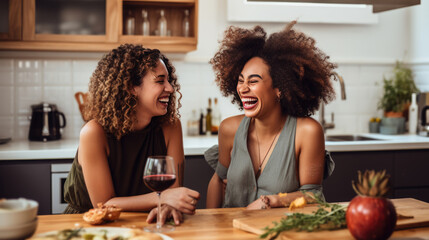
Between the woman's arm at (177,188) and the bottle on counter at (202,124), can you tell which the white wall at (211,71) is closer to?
the bottle on counter at (202,124)

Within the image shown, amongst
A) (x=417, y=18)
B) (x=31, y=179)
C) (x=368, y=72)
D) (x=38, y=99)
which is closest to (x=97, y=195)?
(x=31, y=179)

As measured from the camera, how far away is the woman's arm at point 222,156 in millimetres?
2207

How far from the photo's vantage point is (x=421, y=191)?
3.31 meters

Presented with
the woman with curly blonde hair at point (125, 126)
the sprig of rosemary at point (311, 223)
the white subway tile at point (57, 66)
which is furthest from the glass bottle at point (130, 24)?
the sprig of rosemary at point (311, 223)

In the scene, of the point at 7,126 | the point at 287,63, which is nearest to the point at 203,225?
the point at 287,63

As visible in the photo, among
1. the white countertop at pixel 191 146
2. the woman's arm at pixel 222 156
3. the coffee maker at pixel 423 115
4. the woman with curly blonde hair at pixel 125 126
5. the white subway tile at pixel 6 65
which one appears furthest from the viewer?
the coffee maker at pixel 423 115

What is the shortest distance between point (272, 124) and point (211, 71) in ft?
5.17

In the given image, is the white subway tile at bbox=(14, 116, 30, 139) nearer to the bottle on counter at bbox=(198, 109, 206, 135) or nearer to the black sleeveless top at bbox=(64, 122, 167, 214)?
the bottle on counter at bbox=(198, 109, 206, 135)

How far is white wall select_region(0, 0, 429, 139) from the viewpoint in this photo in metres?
3.44

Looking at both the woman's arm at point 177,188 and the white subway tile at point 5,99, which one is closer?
the woman's arm at point 177,188

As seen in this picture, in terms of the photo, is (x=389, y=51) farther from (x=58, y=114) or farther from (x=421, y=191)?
(x=58, y=114)

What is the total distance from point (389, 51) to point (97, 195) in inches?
118

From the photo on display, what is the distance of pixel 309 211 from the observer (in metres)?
1.59

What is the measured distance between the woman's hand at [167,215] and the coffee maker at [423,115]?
2.61 meters
